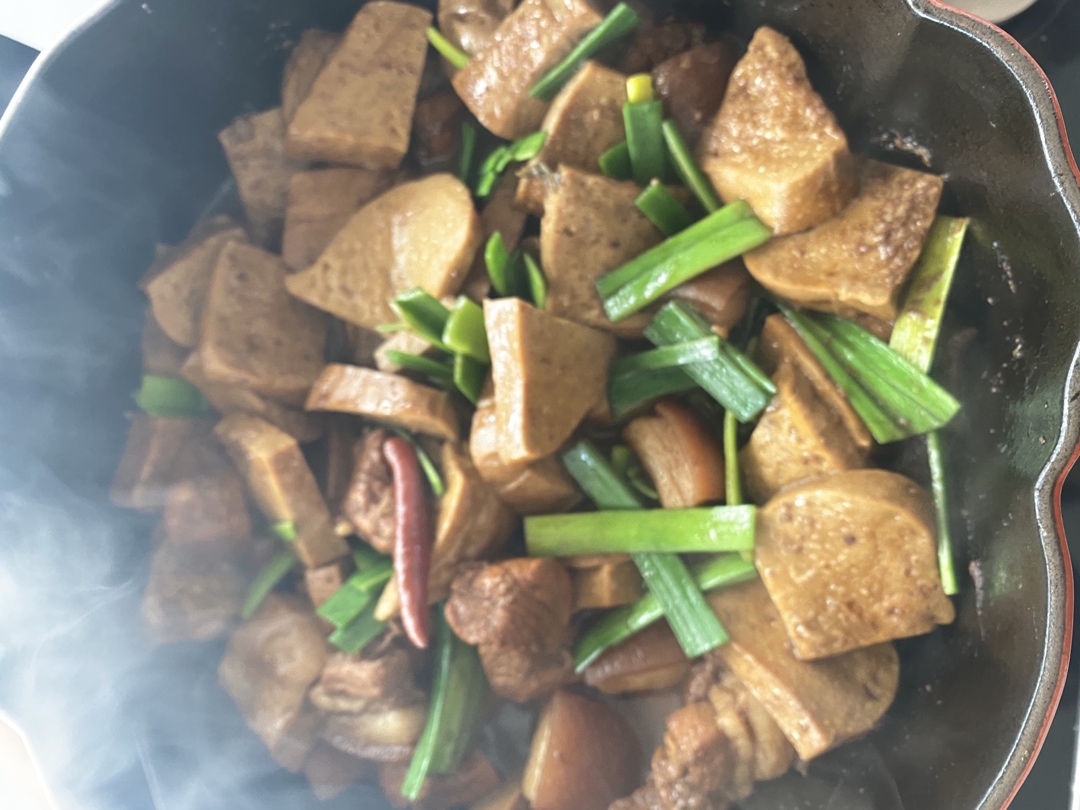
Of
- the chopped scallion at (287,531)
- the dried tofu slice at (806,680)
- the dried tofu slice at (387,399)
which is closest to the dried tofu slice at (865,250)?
the dried tofu slice at (806,680)

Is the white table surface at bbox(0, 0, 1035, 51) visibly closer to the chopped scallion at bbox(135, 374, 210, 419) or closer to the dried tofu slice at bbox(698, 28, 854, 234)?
the dried tofu slice at bbox(698, 28, 854, 234)

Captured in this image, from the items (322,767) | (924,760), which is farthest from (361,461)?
(924,760)

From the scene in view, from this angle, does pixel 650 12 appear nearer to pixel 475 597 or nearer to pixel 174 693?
pixel 475 597

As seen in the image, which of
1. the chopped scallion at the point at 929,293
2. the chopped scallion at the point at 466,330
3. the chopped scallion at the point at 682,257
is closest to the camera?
the chopped scallion at the point at 929,293

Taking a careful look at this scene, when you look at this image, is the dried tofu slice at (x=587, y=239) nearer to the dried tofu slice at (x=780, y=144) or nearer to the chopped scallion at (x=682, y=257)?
the chopped scallion at (x=682, y=257)

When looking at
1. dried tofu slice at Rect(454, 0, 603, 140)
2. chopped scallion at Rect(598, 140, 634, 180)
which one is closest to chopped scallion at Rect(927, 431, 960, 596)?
chopped scallion at Rect(598, 140, 634, 180)

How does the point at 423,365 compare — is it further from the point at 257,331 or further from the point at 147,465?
the point at 147,465
